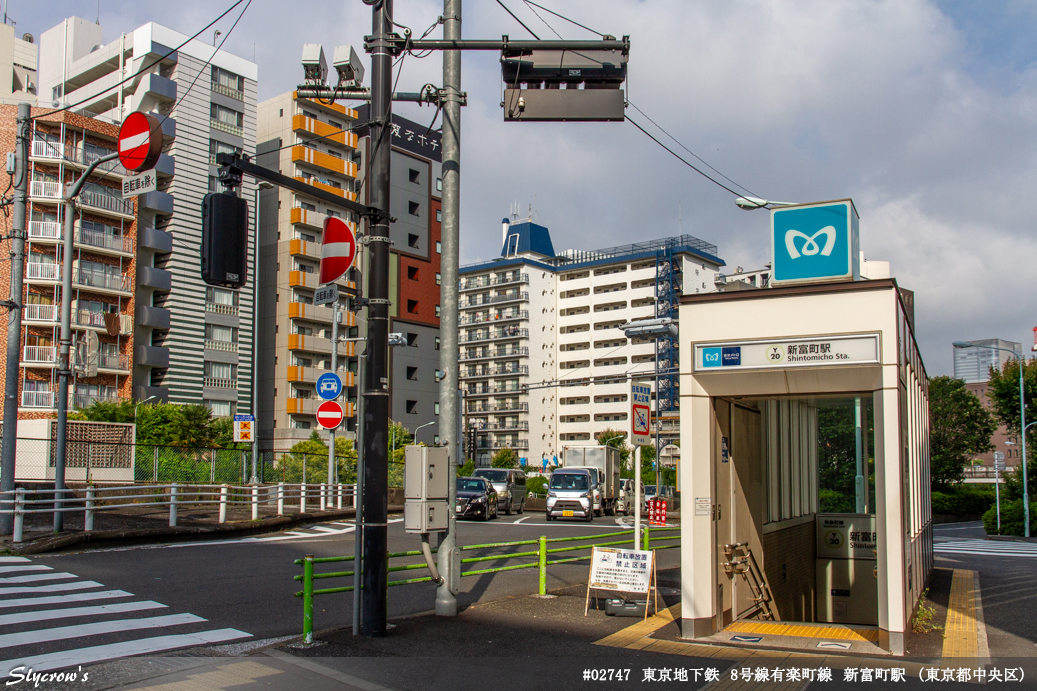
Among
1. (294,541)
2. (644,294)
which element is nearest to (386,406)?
(294,541)

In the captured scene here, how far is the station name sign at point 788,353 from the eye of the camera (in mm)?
8609

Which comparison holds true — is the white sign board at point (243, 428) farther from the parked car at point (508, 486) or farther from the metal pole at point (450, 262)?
the metal pole at point (450, 262)

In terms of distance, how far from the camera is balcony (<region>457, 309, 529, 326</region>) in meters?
106

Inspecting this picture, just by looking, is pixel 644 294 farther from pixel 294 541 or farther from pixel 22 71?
pixel 294 541

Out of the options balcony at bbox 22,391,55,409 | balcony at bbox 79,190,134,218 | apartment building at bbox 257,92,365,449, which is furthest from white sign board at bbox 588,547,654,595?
apartment building at bbox 257,92,365,449

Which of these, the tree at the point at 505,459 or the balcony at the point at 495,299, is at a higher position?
the balcony at the point at 495,299

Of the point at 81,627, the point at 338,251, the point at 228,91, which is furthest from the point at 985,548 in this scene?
the point at 228,91

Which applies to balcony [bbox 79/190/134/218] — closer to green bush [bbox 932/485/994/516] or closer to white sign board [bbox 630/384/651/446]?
white sign board [bbox 630/384/651/446]

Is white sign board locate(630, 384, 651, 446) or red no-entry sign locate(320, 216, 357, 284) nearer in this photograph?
red no-entry sign locate(320, 216, 357, 284)

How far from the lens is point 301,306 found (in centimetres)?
6009

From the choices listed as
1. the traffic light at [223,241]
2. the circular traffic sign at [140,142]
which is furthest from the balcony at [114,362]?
the traffic light at [223,241]

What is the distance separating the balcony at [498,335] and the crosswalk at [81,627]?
94.1 metres

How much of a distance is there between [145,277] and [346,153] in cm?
2141

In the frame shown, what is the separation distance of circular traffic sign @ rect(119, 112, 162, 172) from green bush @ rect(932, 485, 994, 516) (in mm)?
55919
